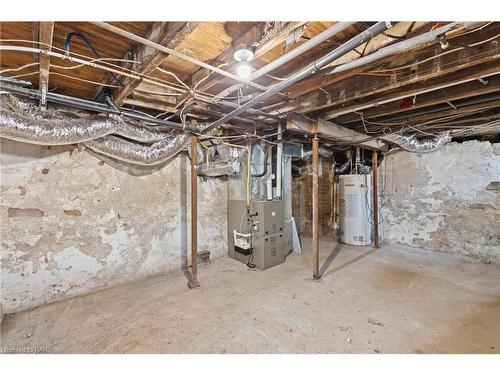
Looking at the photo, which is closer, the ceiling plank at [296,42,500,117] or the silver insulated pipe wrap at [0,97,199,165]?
the ceiling plank at [296,42,500,117]

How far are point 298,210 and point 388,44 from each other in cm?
461

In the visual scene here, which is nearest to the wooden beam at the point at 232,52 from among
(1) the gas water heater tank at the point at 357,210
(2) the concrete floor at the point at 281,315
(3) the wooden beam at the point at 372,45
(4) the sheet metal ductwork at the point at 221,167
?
(3) the wooden beam at the point at 372,45

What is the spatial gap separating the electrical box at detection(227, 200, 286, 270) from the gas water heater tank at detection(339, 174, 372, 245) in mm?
1803

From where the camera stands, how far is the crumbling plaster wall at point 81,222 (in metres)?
2.30

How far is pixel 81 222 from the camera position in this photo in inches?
104

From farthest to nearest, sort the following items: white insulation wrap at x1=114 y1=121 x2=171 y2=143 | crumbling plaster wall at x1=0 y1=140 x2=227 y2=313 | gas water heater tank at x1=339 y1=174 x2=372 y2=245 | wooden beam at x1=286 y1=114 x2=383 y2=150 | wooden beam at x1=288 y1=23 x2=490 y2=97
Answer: gas water heater tank at x1=339 y1=174 x2=372 y2=245, wooden beam at x1=286 y1=114 x2=383 y2=150, white insulation wrap at x1=114 y1=121 x2=171 y2=143, crumbling plaster wall at x1=0 y1=140 x2=227 y2=313, wooden beam at x1=288 y1=23 x2=490 y2=97

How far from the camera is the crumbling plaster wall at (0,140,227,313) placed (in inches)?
90.4

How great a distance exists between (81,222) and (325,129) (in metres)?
3.22

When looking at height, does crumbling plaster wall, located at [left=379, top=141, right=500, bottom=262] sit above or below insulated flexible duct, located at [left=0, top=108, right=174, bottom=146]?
below

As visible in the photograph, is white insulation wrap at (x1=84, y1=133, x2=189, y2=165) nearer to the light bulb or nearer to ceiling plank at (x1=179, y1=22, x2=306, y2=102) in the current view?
ceiling plank at (x1=179, y1=22, x2=306, y2=102)

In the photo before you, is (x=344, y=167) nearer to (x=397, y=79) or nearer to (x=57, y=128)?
(x=397, y=79)

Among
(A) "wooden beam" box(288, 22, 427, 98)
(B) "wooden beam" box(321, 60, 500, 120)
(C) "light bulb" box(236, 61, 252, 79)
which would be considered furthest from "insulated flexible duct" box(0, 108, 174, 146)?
(B) "wooden beam" box(321, 60, 500, 120)

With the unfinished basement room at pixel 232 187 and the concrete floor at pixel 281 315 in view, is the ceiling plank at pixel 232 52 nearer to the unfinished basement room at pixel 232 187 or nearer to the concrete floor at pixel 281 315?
the unfinished basement room at pixel 232 187

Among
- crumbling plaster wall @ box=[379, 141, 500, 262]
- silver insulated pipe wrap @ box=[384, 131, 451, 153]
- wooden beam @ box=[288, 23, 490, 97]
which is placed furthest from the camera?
silver insulated pipe wrap @ box=[384, 131, 451, 153]
